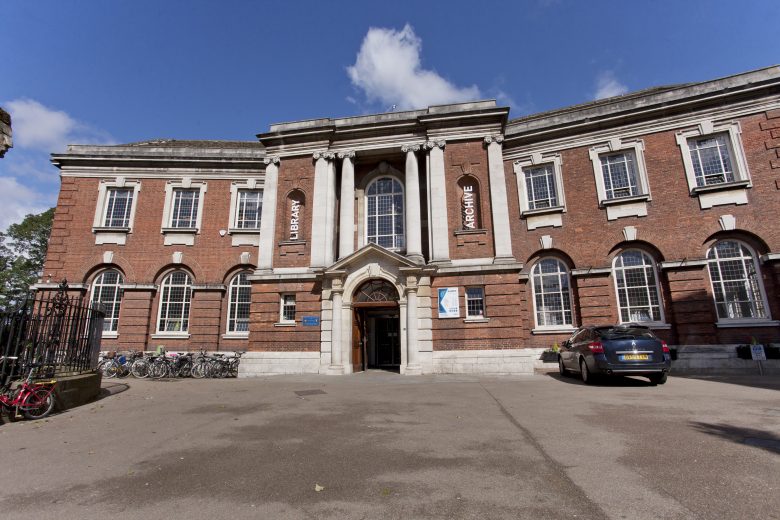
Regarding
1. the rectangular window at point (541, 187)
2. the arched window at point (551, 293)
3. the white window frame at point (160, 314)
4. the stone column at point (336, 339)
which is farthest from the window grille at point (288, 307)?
the rectangular window at point (541, 187)

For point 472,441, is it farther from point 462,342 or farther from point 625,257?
point 625,257

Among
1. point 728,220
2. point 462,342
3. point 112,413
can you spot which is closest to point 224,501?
point 112,413

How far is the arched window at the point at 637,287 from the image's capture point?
1617 cm

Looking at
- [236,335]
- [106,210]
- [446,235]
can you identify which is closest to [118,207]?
[106,210]

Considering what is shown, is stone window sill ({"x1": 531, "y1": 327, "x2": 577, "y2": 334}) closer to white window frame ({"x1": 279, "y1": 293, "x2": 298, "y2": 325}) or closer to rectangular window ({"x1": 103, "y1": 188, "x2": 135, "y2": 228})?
white window frame ({"x1": 279, "y1": 293, "x2": 298, "y2": 325})

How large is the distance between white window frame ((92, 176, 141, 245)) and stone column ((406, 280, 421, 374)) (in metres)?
15.6

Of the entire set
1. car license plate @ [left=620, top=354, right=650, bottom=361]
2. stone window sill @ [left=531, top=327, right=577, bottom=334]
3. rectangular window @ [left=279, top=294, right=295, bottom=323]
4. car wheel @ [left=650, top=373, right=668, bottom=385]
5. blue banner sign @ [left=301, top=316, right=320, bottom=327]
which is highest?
rectangular window @ [left=279, top=294, right=295, bottom=323]

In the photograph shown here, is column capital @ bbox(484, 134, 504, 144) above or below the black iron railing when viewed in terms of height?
above

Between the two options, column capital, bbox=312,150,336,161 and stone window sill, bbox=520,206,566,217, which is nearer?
stone window sill, bbox=520,206,566,217

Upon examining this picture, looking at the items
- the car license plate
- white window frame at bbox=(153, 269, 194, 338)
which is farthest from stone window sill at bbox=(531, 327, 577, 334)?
white window frame at bbox=(153, 269, 194, 338)

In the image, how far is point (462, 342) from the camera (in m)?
15.4

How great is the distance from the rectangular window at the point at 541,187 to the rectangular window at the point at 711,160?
551 centimetres

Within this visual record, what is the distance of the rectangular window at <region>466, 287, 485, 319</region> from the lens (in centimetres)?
1569

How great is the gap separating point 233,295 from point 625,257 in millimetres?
18661
